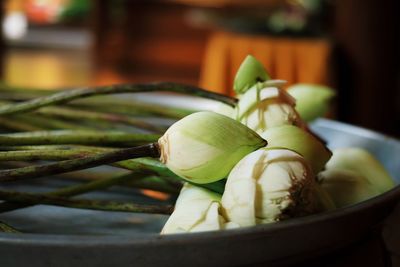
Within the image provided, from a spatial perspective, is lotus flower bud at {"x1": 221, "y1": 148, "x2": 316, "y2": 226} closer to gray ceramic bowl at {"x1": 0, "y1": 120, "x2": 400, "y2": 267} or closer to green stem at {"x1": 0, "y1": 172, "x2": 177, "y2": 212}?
gray ceramic bowl at {"x1": 0, "y1": 120, "x2": 400, "y2": 267}

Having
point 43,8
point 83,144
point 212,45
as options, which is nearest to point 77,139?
point 83,144

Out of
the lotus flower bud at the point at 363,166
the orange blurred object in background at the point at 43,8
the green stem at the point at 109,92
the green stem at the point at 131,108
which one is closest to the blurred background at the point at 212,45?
the orange blurred object in background at the point at 43,8

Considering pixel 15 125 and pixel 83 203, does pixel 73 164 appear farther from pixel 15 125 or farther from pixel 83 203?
pixel 15 125

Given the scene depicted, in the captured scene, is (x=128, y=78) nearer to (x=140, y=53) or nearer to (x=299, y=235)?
(x=140, y=53)

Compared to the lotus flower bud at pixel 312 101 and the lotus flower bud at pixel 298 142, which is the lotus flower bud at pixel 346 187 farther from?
the lotus flower bud at pixel 312 101

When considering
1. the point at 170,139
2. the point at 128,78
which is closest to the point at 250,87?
the point at 170,139

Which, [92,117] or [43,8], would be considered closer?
[92,117]
